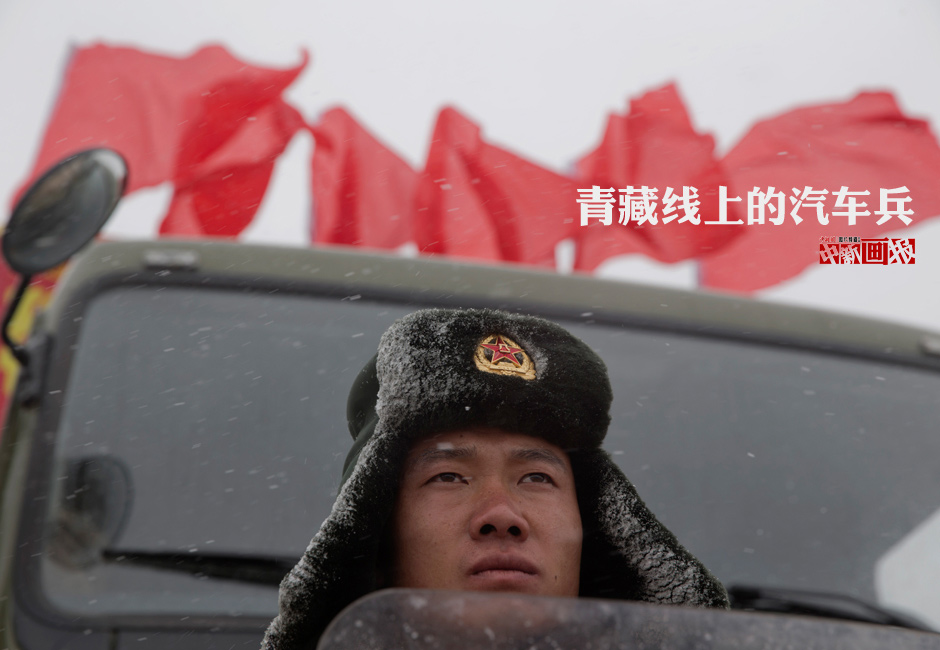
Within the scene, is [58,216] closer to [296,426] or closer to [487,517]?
[296,426]

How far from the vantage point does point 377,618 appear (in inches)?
37.4

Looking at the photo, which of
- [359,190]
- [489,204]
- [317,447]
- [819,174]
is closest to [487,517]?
[317,447]

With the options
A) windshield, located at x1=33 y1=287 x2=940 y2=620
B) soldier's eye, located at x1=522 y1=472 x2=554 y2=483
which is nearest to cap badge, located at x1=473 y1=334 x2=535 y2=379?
soldier's eye, located at x1=522 y1=472 x2=554 y2=483

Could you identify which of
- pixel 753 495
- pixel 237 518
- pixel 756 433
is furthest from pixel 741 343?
pixel 237 518

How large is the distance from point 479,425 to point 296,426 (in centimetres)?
70

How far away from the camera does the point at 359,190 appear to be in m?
4.51

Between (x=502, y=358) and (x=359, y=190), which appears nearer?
(x=502, y=358)

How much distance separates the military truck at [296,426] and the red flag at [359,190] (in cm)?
186

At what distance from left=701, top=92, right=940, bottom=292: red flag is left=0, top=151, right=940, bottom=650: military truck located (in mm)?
1366

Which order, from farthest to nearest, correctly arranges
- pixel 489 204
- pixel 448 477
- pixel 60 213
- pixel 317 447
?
pixel 489 204 → pixel 60 213 → pixel 317 447 → pixel 448 477

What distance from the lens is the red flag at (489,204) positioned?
4047 millimetres

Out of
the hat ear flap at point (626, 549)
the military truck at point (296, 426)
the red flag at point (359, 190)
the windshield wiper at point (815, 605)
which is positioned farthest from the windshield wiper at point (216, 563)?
the red flag at point (359, 190)

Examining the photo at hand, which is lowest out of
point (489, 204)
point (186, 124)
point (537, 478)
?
point (537, 478)

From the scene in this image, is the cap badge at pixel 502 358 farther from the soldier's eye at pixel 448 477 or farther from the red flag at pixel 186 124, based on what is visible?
the red flag at pixel 186 124
